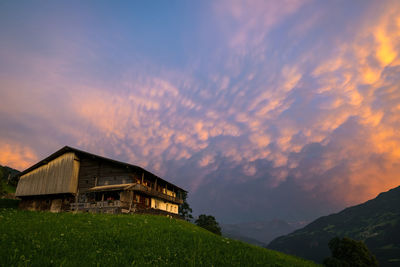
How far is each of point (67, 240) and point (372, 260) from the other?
212 feet

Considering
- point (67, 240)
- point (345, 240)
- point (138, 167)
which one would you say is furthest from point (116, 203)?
point (345, 240)

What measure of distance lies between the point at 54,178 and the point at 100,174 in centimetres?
887

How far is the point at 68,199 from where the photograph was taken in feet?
138

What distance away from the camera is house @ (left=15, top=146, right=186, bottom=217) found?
38562mm

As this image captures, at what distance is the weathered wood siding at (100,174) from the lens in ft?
132

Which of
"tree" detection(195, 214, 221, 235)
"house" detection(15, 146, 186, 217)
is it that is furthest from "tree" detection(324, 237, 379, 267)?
"house" detection(15, 146, 186, 217)

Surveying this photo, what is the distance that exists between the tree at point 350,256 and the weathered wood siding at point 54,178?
51.9 meters

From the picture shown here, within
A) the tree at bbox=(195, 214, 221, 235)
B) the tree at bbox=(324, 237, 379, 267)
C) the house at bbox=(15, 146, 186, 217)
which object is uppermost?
the house at bbox=(15, 146, 186, 217)

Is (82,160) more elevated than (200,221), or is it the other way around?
(82,160)

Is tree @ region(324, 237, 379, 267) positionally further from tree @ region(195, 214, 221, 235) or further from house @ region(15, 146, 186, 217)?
house @ region(15, 146, 186, 217)

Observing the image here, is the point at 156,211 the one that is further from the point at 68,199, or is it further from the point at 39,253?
the point at 39,253

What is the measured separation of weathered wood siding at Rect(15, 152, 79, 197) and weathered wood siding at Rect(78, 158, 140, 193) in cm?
125

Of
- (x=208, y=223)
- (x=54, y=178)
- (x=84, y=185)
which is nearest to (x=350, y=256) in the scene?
(x=208, y=223)

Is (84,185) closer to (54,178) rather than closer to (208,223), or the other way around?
(54,178)
